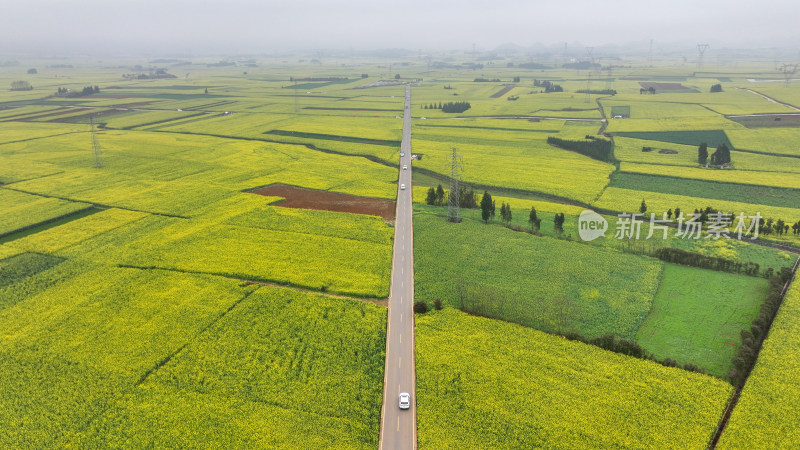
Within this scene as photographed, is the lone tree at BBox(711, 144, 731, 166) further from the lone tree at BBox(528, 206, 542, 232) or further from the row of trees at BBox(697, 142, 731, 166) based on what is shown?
the lone tree at BBox(528, 206, 542, 232)

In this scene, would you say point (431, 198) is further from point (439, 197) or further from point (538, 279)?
point (538, 279)

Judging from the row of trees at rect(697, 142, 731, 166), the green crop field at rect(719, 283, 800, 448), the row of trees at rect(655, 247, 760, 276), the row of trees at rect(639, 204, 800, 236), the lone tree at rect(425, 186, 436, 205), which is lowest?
the green crop field at rect(719, 283, 800, 448)

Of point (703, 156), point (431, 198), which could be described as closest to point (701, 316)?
point (431, 198)

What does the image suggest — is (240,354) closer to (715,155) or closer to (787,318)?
(787,318)

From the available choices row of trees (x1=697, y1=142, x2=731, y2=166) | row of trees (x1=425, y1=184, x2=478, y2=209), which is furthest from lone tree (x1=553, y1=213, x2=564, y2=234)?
row of trees (x1=697, y1=142, x2=731, y2=166)

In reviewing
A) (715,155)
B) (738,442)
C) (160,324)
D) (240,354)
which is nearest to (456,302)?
(240,354)

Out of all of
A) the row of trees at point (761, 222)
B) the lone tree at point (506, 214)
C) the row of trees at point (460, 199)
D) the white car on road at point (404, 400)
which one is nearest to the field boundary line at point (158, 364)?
the white car on road at point (404, 400)

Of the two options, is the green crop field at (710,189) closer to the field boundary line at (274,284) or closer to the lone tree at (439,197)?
the lone tree at (439,197)
